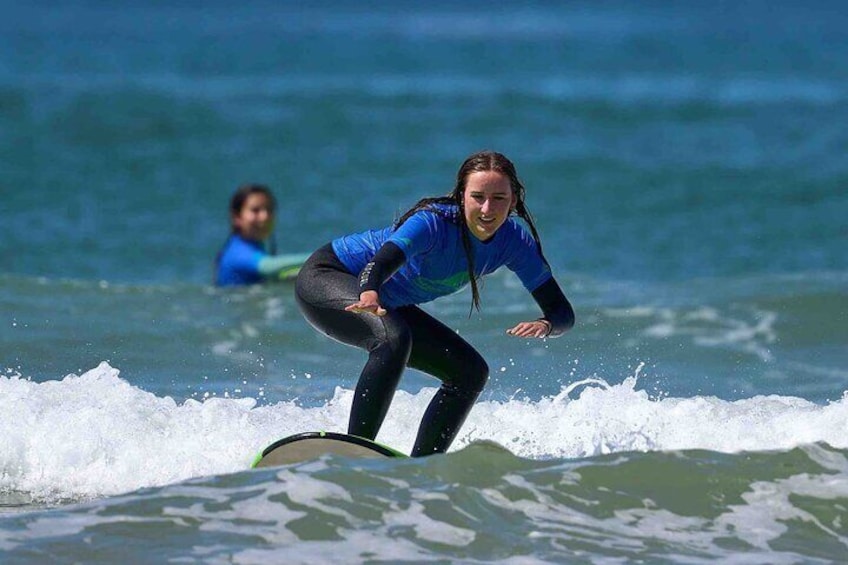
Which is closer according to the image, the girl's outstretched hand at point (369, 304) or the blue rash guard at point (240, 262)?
the girl's outstretched hand at point (369, 304)

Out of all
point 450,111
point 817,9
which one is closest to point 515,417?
point 450,111

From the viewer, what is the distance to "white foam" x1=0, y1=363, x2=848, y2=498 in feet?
24.7

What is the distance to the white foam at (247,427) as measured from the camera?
24.7 ft

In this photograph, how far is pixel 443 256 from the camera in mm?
6535

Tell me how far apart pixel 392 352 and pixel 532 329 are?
0.58 m

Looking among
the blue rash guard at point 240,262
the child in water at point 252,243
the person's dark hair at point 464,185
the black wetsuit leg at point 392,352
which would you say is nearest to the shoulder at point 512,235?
the person's dark hair at point 464,185

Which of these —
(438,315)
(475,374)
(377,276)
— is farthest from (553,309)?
(438,315)

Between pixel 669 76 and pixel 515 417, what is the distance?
35.4 meters

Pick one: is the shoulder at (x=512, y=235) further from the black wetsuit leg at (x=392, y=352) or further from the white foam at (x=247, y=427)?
the white foam at (x=247, y=427)

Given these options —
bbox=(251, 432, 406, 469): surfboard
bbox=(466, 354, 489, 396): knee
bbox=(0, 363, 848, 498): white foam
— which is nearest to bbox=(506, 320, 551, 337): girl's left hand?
bbox=(466, 354, 489, 396): knee

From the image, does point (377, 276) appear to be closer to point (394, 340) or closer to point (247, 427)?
point (394, 340)

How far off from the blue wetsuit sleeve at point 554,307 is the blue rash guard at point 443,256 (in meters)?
0.04

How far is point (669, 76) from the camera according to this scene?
42625mm

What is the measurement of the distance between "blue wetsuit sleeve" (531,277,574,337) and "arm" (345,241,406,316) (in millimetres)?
734
